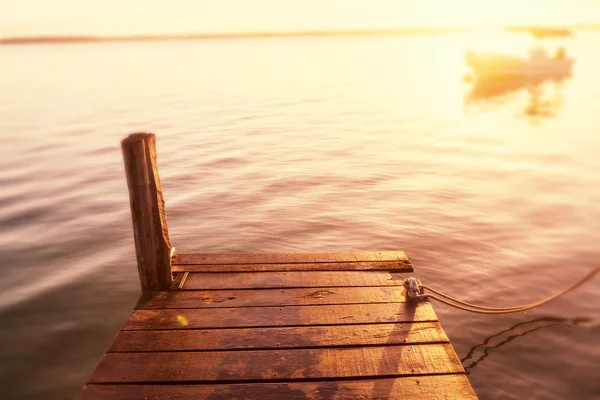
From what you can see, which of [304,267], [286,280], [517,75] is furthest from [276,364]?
[517,75]

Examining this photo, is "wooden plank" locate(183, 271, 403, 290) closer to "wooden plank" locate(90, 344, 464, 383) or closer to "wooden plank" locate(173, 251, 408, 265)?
"wooden plank" locate(173, 251, 408, 265)

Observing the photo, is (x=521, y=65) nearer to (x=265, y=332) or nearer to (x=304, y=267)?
(x=304, y=267)

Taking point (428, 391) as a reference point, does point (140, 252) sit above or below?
above

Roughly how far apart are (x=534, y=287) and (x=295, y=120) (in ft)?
60.2

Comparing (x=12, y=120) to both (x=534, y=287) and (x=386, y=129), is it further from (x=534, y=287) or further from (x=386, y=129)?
(x=534, y=287)

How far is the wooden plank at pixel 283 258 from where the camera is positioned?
5.58 metres

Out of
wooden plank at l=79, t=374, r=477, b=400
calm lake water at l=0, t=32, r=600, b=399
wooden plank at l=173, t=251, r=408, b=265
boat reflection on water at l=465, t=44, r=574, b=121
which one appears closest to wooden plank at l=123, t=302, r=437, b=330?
wooden plank at l=79, t=374, r=477, b=400

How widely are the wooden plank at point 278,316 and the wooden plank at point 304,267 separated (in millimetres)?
867

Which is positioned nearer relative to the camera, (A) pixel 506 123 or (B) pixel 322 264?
(B) pixel 322 264

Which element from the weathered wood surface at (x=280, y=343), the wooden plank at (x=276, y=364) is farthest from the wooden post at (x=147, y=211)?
the wooden plank at (x=276, y=364)

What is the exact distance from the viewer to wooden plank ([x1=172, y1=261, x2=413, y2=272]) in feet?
17.6

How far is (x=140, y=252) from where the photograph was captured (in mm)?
4684

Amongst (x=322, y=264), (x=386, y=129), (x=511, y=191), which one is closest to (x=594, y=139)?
(x=386, y=129)

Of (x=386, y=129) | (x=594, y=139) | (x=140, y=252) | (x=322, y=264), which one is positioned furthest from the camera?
(x=386, y=129)
